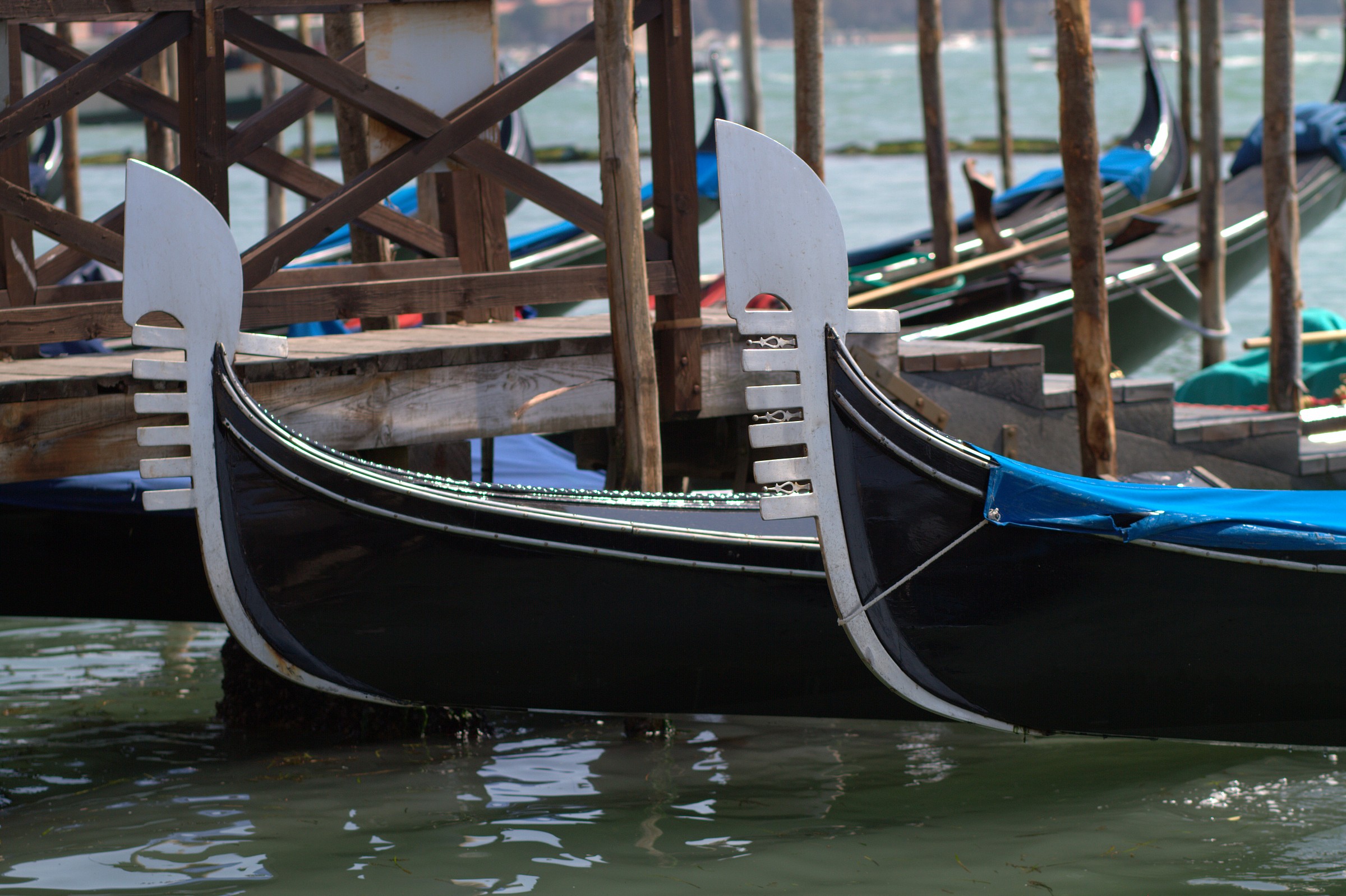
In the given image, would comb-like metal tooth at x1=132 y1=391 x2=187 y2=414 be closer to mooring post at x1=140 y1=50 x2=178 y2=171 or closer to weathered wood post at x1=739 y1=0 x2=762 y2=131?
mooring post at x1=140 y1=50 x2=178 y2=171

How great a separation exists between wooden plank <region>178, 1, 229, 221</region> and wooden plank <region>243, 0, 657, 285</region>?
171mm

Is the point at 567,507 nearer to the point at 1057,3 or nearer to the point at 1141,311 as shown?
the point at 1057,3

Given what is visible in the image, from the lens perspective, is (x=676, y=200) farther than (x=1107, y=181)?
No

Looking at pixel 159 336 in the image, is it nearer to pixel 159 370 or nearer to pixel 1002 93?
pixel 159 370

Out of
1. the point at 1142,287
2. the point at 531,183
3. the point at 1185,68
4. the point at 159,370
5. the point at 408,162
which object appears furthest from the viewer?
the point at 1185,68

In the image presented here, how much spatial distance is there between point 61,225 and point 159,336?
3.11 feet

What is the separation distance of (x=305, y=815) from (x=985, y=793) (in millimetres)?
1752

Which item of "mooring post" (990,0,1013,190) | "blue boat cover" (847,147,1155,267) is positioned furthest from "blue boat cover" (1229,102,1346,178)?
"mooring post" (990,0,1013,190)

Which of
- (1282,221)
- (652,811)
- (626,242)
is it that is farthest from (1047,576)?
(1282,221)

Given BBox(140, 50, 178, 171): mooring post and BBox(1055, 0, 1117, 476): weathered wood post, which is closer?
BBox(1055, 0, 1117, 476): weathered wood post

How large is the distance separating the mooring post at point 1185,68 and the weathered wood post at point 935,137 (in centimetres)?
249

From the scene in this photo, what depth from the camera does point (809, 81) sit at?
6.78m

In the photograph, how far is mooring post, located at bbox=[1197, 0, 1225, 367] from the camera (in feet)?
27.3

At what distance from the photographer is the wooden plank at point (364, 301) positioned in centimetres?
419
